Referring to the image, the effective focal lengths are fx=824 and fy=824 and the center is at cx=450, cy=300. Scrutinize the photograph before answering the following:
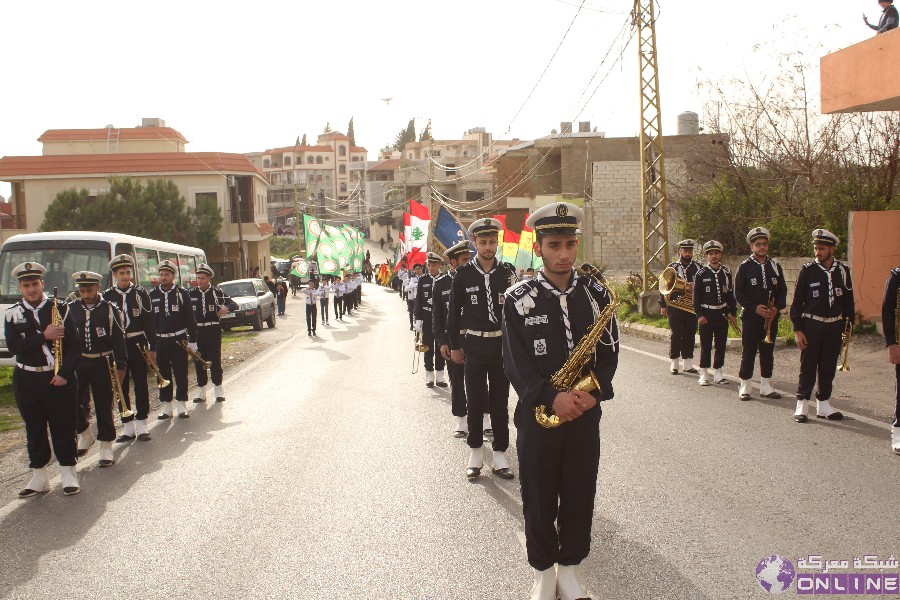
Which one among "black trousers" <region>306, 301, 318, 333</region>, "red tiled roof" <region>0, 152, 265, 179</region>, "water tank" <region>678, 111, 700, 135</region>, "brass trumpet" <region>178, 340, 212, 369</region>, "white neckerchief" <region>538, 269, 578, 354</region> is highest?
"water tank" <region>678, 111, 700, 135</region>

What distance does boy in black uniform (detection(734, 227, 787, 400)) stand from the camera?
10.6 metres

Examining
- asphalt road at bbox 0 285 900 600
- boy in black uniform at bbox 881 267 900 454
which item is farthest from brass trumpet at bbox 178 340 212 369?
boy in black uniform at bbox 881 267 900 454

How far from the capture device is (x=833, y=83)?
14266 millimetres

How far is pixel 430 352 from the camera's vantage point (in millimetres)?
13641

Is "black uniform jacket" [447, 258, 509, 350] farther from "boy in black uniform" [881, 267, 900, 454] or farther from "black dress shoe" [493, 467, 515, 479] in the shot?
"boy in black uniform" [881, 267, 900, 454]

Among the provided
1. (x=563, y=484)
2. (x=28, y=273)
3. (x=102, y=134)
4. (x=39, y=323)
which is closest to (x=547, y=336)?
(x=563, y=484)

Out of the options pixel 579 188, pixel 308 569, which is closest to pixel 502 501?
pixel 308 569

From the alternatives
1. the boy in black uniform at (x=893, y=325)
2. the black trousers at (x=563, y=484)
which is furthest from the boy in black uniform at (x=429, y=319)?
the black trousers at (x=563, y=484)

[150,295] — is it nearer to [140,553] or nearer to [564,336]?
[140,553]

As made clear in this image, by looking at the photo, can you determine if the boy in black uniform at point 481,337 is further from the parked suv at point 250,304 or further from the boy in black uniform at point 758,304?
the parked suv at point 250,304

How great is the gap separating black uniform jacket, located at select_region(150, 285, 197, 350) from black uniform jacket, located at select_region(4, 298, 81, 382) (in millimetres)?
3777

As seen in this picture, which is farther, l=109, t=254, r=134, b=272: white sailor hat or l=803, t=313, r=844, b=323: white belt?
l=109, t=254, r=134, b=272: white sailor hat

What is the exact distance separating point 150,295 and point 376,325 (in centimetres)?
1813

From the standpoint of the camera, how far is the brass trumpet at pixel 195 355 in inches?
453
